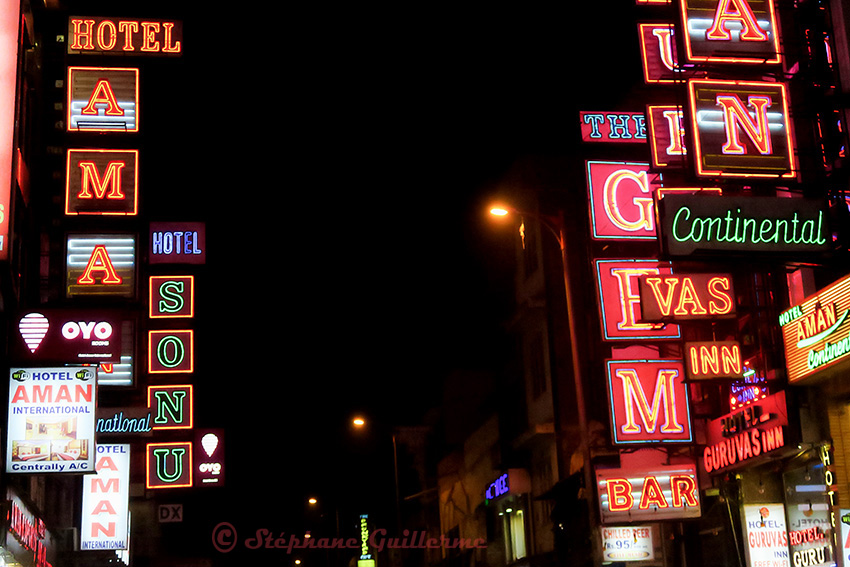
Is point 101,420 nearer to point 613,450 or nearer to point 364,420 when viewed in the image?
point 613,450

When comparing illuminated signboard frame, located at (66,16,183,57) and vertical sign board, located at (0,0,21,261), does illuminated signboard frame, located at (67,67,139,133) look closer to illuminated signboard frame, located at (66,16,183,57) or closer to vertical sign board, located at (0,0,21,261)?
illuminated signboard frame, located at (66,16,183,57)

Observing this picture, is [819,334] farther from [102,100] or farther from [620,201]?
[102,100]

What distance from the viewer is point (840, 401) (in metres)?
16.7

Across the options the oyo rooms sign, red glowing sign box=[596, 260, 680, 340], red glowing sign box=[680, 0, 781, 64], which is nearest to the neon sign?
red glowing sign box=[596, 260, 680, 340]

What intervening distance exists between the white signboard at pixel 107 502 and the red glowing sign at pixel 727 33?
1745cm

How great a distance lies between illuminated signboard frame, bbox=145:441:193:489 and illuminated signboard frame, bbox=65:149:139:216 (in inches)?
413

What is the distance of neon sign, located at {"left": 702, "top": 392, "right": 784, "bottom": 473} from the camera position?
17141mm

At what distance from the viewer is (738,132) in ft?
53.5

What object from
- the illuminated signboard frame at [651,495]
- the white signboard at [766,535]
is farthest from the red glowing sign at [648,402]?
the white signboard at [766,535]

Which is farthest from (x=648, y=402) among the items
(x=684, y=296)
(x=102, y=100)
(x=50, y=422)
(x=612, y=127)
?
(x=102, y=100)

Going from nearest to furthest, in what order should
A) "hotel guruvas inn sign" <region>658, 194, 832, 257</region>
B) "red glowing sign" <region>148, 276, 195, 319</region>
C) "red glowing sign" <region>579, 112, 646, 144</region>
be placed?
"hotel guruvas inn sign" <region>658, 194, 832, 257</region> → "red glowing sign" <region>579, 112, 646, 144</region> → "red glowing sign" <region>148, 276, 195, 319</region>

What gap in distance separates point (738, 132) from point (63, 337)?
456 inches

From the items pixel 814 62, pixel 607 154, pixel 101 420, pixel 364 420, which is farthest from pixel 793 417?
pixel 364 420

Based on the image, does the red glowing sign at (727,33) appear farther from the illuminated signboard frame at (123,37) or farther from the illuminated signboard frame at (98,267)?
the illuminated signboard frame at (123,37)
